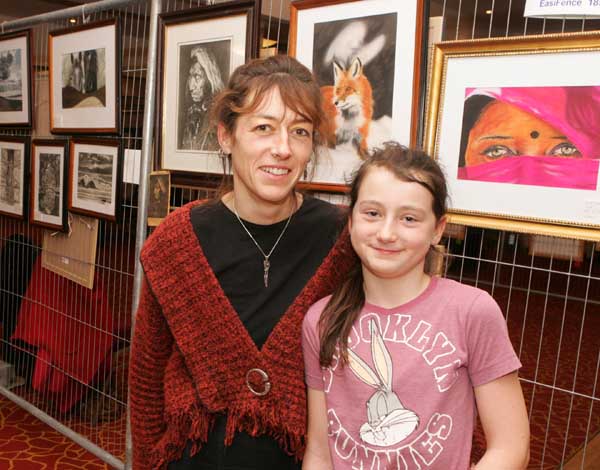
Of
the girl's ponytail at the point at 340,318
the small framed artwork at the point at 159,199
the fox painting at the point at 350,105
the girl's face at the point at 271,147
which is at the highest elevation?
the fox painting at the point at 350,105

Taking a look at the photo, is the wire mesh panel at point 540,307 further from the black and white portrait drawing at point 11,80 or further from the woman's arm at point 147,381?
the black and white portrait drawing at point 11,80

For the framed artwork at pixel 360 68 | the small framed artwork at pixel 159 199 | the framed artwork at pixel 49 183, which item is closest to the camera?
the framed artwork at pixel 360 68

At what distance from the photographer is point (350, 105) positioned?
6.30 feet

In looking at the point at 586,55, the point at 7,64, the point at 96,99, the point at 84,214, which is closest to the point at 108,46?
the point at 96,99

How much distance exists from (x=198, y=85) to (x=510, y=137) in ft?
4.04

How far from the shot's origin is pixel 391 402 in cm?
120

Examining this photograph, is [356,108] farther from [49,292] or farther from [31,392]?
[31,392]

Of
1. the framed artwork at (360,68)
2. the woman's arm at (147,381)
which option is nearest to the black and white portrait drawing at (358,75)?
the framed artwork at (360,68)

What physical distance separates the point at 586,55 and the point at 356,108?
2.21 feet

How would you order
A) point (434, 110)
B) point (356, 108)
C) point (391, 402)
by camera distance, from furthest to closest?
point (356, 108), point (434, 110), point (391, 402)

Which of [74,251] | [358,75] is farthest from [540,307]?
[358,75]

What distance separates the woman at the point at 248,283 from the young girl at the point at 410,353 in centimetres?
15

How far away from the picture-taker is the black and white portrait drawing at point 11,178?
135 inches

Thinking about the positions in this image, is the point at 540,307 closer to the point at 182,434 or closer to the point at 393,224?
the point at 182,434
